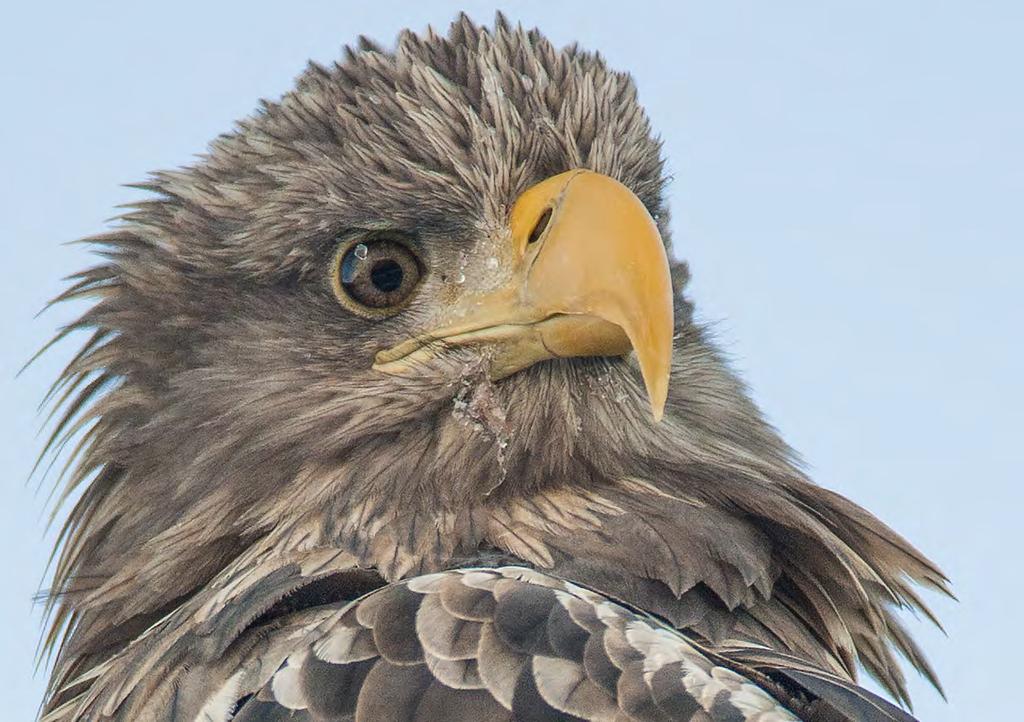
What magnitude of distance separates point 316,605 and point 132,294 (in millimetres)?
1520

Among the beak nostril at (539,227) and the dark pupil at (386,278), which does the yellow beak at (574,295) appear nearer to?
the beak nostril at (539,227)

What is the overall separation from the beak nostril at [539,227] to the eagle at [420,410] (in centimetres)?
1

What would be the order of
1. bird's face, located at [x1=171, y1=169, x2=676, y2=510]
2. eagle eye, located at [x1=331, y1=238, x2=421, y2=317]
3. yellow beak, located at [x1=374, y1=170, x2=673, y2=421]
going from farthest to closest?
1. eagle eye, located at [x1=331, y1=238, x2=421, y2=317]
2. bird's face, located at [x1=171, y1=169, x2=676, y2=510]
3. yellow beak, located at [x1=374, y1=170, x2=673, y2=421]

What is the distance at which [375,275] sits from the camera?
503 cm

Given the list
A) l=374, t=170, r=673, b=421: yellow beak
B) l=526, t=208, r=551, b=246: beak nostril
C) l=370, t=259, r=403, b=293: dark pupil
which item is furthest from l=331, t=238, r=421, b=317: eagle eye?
l=526, t=208, r=551, b=246: beak nostril

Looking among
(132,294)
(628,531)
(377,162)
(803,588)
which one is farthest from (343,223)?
(803,588)

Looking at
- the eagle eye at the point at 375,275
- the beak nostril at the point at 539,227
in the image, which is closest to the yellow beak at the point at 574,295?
the beak nostril at the point at 539,227

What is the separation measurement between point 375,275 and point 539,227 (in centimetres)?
53

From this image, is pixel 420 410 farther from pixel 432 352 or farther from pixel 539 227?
pixel 539 227

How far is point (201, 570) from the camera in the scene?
485 cm

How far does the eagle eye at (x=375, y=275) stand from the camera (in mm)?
5016

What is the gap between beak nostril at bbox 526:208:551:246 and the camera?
15.7 feet

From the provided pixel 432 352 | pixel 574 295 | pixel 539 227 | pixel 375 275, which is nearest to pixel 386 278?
pixel 375 275

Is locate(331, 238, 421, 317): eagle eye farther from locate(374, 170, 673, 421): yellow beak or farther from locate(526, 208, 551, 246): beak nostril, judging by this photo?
locate(526, 208, 551, 246): beak nostril
